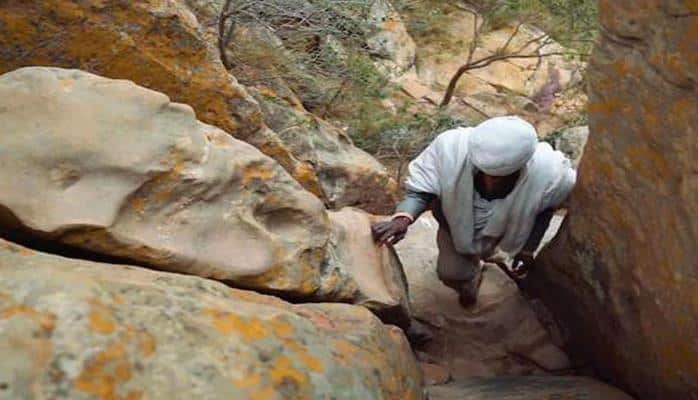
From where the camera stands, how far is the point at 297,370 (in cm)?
233

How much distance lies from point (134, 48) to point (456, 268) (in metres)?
1.87

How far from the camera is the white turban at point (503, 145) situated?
370 centimetres

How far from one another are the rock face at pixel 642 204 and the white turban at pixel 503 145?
0.91ft

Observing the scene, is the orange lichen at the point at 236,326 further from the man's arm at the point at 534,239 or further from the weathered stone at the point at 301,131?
the weathered stone at the point at 301,131

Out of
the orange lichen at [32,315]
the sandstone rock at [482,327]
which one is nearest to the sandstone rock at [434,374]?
the sandstone rock at [482,327]

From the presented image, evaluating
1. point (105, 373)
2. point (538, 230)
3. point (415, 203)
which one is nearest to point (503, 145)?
point (415, 203)

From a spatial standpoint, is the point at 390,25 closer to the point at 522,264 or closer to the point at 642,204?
the point at 522,264

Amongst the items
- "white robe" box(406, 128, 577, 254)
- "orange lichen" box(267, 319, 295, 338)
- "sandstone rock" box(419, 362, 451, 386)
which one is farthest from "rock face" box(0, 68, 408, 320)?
"sandstone rock" box(419, 362, 451, 386)

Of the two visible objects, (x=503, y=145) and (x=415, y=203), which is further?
(x=415, y=203)

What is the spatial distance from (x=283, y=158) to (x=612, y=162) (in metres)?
2.00

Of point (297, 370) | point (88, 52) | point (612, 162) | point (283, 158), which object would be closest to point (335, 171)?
point (283, 158)

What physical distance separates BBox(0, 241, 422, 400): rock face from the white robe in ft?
4.77

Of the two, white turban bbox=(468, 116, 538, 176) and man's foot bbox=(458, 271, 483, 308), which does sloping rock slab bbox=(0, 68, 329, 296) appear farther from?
man's foot bbox=(458, 271, 483, 308)

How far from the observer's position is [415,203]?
4035mm
